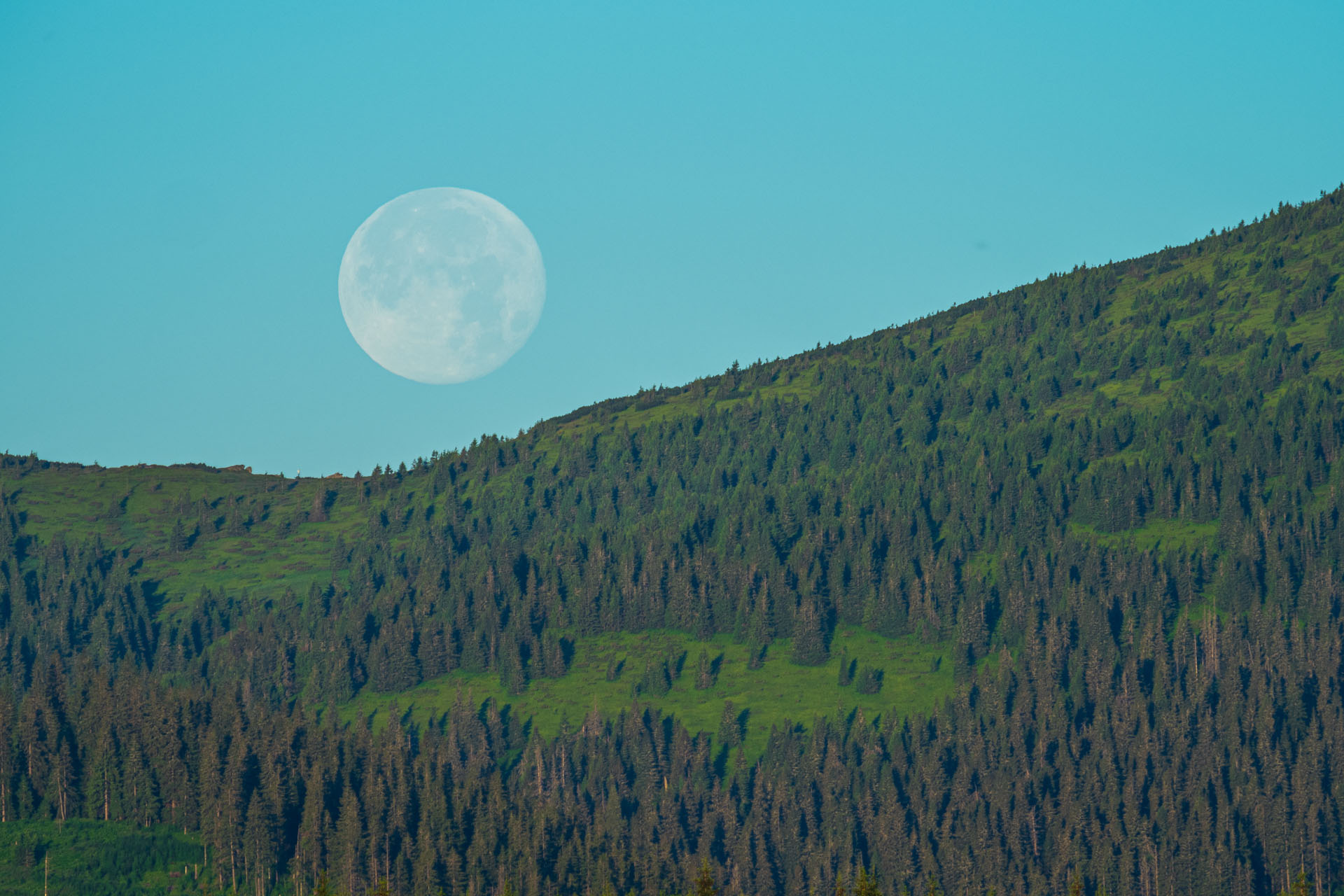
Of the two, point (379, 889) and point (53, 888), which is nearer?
point (379, 889)

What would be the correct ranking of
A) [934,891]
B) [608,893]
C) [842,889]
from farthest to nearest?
1. [608,893]
2. [934,891]
3. [842,889]

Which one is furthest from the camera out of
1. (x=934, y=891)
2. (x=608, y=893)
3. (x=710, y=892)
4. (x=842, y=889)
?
(x=608, y=893)

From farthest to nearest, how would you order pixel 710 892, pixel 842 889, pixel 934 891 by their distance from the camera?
pixel 934 891 → pixel 842 889 → pixel 710 892

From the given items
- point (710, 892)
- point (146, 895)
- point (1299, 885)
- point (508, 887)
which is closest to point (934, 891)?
point (1299, 885)

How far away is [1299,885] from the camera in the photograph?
150 meters

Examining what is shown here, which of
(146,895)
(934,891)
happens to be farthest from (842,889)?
(146,895)

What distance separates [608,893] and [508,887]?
1331cm

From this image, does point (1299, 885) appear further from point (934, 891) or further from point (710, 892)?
point (710, 892)

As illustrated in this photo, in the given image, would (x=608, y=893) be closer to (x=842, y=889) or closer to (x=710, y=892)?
(x=842, y=889)

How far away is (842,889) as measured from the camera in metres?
146

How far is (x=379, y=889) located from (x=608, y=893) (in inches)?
1935

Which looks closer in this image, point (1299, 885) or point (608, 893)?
point (1299, 885)

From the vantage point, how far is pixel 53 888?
19675 cm

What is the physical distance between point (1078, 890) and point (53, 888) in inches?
4354
